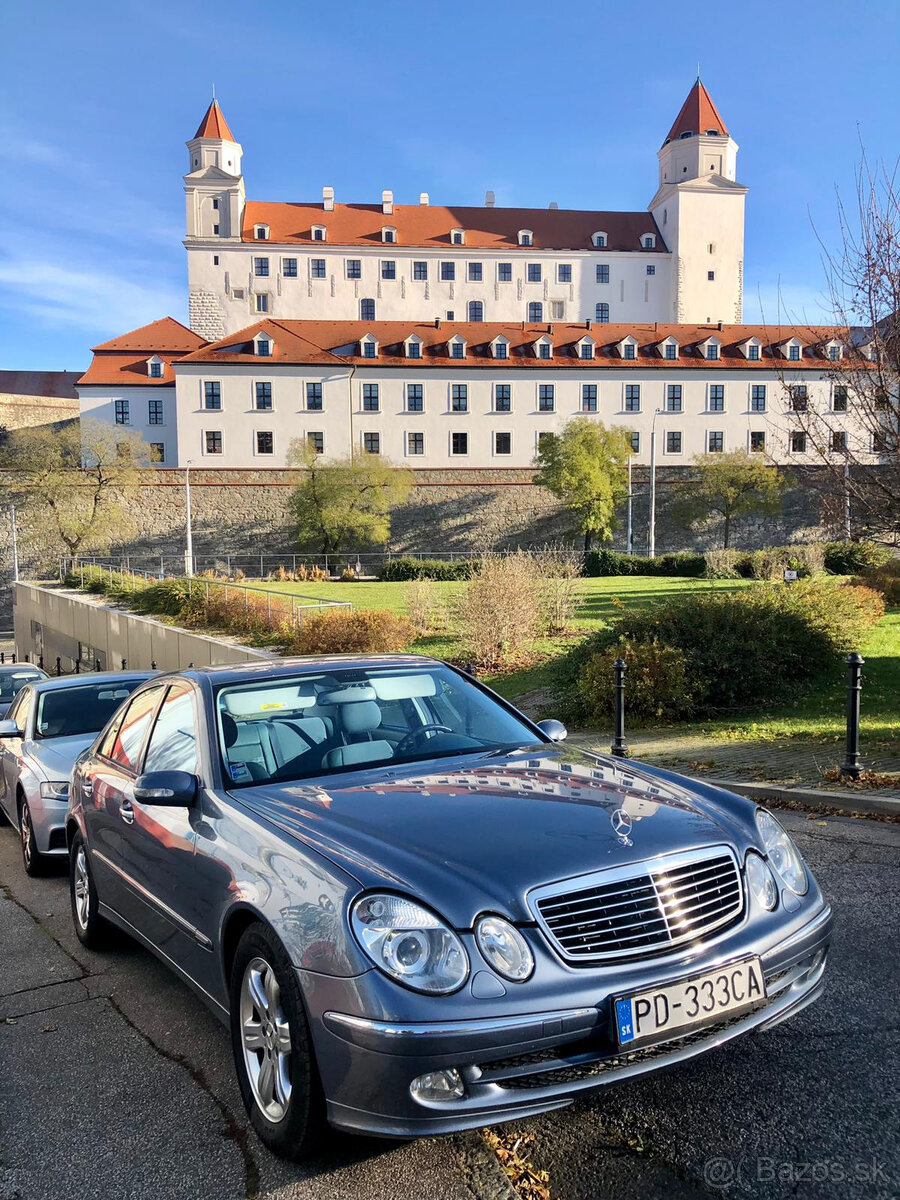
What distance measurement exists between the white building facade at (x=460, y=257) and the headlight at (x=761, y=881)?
84311mm

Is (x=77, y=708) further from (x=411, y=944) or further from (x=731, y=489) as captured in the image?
(x=731, y=489)

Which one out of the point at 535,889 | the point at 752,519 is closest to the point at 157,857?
the point at 535,889

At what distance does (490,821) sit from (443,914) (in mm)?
561

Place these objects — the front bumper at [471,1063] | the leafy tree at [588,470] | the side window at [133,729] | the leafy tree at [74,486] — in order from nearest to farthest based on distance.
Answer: the front bumper at [471,1063]
the side window at [133,729]
the leafy tree at [588,470]
the leafy tree at [74,486]

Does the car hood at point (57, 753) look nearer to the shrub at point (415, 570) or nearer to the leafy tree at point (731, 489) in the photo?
the shrub at point (415, 570)

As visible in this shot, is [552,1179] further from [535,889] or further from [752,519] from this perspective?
[752,519]

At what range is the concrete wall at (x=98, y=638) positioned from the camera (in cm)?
1939

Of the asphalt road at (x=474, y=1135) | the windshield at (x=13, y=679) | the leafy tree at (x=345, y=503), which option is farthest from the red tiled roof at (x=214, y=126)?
the asphalt road at (x=474, y=1135)

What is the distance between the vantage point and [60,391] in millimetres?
92062

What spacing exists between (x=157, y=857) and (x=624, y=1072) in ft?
7.56

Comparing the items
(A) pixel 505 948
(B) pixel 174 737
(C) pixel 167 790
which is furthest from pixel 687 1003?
(B) pixel 174 737

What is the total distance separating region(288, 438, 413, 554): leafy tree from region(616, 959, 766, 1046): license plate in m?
57.2

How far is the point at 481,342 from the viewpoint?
72.2 metres

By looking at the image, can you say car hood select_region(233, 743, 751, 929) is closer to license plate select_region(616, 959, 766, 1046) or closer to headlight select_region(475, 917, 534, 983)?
headlight select_region(475, 917, 534, 983)
